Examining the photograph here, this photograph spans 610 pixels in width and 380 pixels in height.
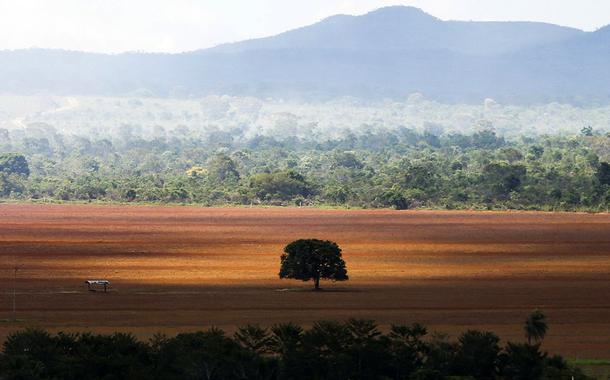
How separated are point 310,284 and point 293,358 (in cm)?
3235

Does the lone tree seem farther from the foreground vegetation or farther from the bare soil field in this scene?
the foreground vegetation

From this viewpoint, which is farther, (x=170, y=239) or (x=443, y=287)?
(x=170, y=239)

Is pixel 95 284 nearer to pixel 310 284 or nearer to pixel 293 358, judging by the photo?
pixel 310 284

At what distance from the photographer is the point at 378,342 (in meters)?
41.4

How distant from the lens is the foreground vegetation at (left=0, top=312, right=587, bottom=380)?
129ft

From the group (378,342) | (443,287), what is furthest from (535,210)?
(378,342)

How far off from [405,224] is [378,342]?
84.8 metres

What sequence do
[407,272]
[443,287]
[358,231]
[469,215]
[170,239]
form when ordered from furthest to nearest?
1. [469,215]
2. [358,231]
3. [170,239]
4. [407,272]
5. [443,287]

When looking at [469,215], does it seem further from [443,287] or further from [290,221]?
[443,287]

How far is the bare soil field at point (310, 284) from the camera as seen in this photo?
2247 inches

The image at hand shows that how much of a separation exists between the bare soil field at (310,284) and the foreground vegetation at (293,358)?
8.34m

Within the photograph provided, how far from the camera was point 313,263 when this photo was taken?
71.0 metres

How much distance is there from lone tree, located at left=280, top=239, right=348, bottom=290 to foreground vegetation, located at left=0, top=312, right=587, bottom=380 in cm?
2730

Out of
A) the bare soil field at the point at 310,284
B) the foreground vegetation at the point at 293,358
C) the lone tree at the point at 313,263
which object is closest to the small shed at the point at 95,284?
the bare soil field at the point at 310,284
